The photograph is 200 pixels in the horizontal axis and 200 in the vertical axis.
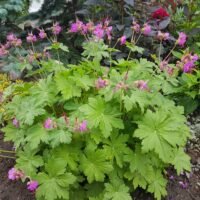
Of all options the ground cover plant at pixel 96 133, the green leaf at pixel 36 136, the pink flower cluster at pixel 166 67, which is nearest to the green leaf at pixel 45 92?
the ground cover plant at pixel 96 133

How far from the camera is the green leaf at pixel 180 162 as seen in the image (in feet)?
8.79

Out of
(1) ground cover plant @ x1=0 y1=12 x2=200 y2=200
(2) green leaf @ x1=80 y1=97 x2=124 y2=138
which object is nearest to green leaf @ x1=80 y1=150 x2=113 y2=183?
(1) ground cover plant @ x1=0 y1=12 x2=200 y2=200

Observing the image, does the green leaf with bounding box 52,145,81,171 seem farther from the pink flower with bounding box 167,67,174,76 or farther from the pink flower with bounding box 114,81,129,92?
the pink flower with bounding box 167,67,174,76

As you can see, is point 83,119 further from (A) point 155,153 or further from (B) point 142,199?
(B) point 142,199

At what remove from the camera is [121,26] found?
388 centimetres

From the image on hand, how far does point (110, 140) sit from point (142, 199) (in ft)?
1.85

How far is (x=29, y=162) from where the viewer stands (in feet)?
8.25

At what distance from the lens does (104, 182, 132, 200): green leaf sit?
247 cm

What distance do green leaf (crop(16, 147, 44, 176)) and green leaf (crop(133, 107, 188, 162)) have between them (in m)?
0.65

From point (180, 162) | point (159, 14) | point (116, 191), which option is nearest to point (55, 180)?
point (116, 191)

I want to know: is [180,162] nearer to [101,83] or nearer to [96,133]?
[96,133]

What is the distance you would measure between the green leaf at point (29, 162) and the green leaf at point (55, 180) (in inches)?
4.0

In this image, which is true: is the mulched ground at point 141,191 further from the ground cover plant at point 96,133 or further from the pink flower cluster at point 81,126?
the pink flower cluster at point 81,126

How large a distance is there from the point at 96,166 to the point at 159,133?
45 centimetres
